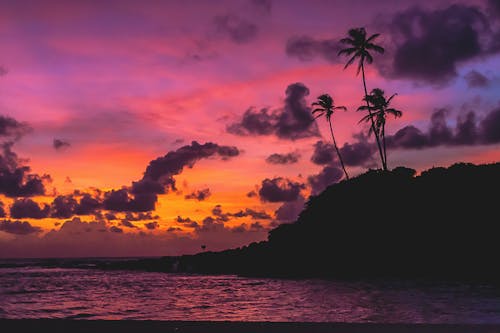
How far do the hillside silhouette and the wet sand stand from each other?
3599 cm

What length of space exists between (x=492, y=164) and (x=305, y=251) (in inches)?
954

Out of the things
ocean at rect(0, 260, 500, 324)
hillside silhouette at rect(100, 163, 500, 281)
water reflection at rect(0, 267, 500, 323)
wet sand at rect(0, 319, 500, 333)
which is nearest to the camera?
wet sand at rect(0, 319, 500, 333)

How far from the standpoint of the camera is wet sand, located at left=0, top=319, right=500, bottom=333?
15659 mm

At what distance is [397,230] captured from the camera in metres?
62.9

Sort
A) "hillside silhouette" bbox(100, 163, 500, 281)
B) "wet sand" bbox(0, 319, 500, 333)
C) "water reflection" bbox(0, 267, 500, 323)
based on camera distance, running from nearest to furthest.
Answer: "wet sand" bbox(0, 319, 500, 333)
"water reflection" bbox(0, 267, 500, 323)
"hillside silhouette" bbox(100, 163, 500, 281)

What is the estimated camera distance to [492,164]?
62125mm

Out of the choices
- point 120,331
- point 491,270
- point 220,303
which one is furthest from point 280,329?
point 491,270

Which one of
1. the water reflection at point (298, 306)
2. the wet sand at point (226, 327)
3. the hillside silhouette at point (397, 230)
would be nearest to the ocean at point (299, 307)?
the water reflection at point (298, 306)

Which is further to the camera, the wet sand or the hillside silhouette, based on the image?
the hillside silhouette

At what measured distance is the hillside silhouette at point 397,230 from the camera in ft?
186

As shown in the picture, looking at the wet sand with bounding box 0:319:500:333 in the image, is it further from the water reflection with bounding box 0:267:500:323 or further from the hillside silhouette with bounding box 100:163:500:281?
the hillside silhouette with bounding box 100:163:500:281

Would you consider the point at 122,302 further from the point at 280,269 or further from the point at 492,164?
the point at 492,164

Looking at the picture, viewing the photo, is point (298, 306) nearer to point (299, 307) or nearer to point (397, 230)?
point (299, 307)

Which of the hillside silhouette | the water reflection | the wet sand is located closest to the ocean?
the water reflection
